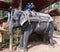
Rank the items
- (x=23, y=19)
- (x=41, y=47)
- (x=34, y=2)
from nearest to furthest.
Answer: (x=23, y=19), (x=41, y=47), (x=34, y=2)

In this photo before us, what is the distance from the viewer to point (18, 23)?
19.9 ft

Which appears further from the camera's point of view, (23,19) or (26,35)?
(26,35)

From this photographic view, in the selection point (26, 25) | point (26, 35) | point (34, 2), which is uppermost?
point (34, 2)

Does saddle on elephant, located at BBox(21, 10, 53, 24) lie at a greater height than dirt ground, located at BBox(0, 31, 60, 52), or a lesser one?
greater

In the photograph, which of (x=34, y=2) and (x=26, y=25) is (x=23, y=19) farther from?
(x=34, y=2)

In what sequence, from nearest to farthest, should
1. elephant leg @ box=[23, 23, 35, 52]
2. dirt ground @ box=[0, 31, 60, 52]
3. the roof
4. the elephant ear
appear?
the elephant ear
elephant leg @ box=[23, 23, 35, 52]
dirt ground @ box=[0, 31, 60, 52]
the roof

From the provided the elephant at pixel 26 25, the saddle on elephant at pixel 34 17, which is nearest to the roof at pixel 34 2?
the saddle on elephant at pixel 34 17

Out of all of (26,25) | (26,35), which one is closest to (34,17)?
(26,25)

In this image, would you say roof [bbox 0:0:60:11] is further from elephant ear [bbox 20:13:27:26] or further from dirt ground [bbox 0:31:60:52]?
dirt ground [bbox 0:31:60:52]

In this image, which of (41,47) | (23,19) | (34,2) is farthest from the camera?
(34,2)

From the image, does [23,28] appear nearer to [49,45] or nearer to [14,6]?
[49,45]

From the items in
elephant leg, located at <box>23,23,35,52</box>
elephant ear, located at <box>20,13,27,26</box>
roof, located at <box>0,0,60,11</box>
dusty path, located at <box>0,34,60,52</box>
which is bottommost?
dusty path, located at <box>0,34,60,52</box>

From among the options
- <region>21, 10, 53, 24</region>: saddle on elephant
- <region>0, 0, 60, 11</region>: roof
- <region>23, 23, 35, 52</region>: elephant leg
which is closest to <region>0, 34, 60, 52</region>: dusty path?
<region>23, 23, 35, 52</region>: elephant leg

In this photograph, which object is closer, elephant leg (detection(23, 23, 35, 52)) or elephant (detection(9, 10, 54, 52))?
elephant (detection(9, 10, 54, 52))
